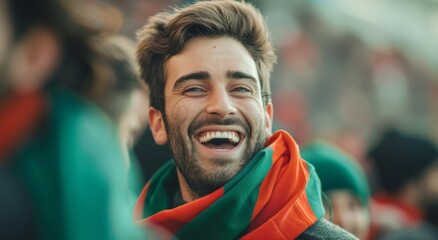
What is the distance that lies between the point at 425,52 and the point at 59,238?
18.1ft

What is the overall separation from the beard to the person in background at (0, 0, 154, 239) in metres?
0.25

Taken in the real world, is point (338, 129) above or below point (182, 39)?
below

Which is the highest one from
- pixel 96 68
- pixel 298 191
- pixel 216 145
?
pixel 96 68

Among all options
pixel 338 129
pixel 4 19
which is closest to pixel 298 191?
pixel 4 19

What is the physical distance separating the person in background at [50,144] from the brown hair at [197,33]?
10.1 inches

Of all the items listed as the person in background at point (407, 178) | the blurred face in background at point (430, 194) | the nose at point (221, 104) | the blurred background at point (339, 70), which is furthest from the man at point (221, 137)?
the blurred face in background at point (430, 194)

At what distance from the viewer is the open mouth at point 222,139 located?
49.1 inches

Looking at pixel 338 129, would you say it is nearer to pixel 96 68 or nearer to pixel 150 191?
pixel 150 191

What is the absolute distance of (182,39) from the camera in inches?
49.3

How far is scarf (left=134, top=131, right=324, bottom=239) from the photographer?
122 cm

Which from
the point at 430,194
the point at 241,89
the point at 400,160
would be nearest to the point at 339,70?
the point at 400,160

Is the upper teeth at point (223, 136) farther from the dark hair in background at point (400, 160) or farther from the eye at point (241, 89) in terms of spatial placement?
the dark hair in background at point (400, 160)

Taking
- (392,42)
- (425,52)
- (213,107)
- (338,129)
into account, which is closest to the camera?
(213,107)

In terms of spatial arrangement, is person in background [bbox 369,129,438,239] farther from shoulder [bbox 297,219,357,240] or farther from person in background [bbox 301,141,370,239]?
shoulder [bbox 297,219,357,240]
